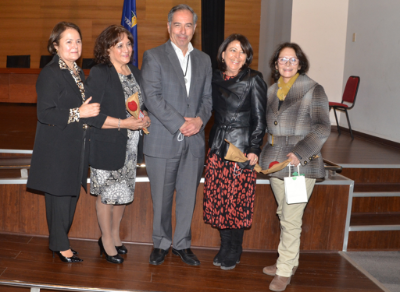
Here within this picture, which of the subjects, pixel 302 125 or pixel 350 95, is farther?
pixel 350 95

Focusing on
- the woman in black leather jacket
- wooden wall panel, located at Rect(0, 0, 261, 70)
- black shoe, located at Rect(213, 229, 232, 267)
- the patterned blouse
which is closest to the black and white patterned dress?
the patterned blouse

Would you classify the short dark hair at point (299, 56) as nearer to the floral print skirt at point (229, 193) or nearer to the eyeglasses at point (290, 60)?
the eyeglasses at point (290, 60)

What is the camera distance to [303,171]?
95.1 inches

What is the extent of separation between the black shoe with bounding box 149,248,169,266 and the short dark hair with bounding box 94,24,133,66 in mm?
1327

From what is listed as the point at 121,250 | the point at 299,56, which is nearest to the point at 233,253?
the point at 121,250

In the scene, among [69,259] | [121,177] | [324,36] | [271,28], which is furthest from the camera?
[271,28]

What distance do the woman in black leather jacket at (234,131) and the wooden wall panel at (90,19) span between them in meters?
6.45

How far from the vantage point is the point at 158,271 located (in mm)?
2656

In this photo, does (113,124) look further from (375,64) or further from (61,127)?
(375,64)

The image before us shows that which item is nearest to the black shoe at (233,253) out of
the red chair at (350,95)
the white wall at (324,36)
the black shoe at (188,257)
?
the black shoe at (188,257)

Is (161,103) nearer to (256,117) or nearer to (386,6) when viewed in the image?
Answer: (256,117)

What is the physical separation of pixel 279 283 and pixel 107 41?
1.91 meters

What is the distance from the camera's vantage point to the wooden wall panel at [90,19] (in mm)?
8922

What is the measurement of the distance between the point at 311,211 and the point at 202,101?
1.35 meters
